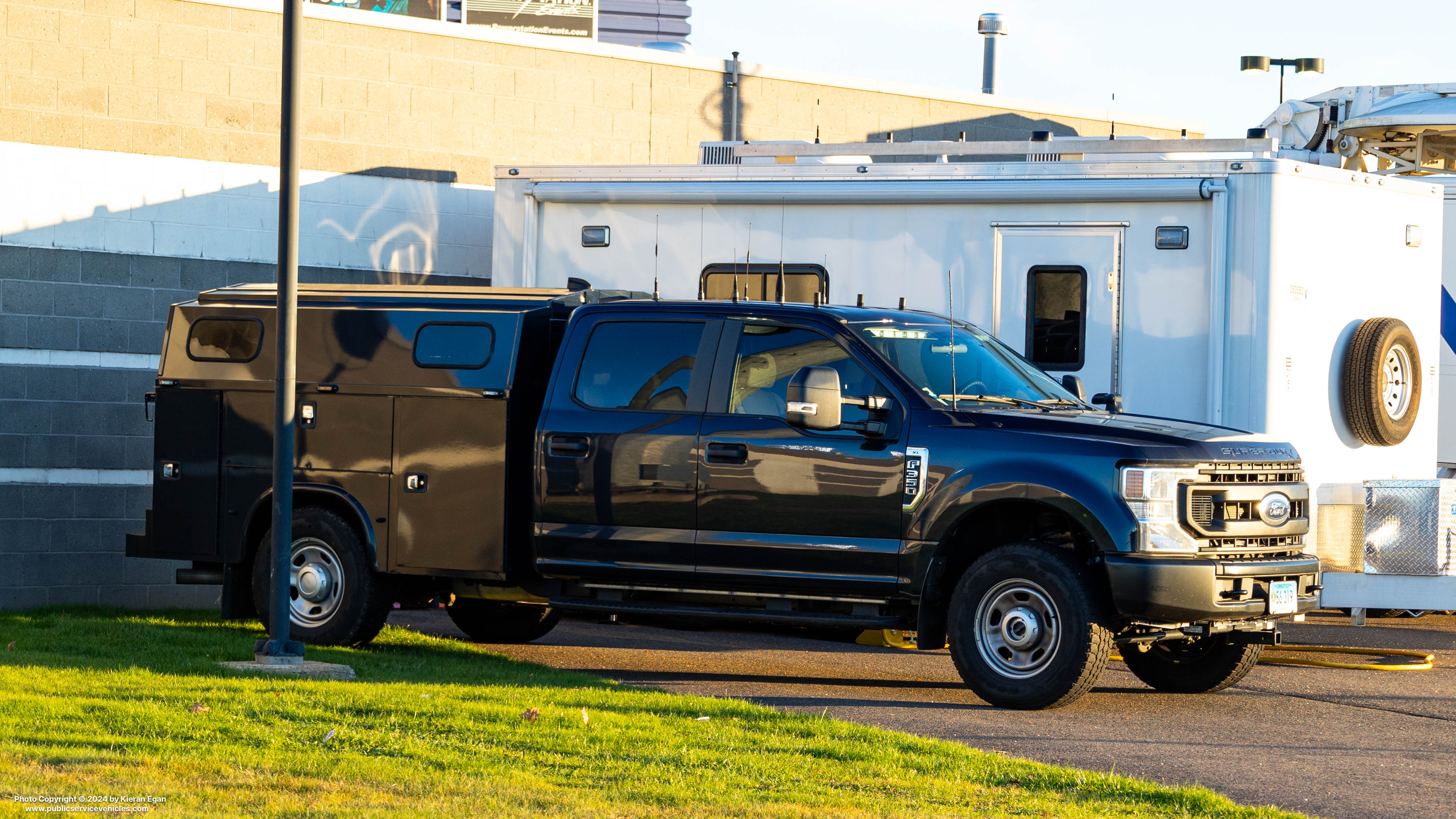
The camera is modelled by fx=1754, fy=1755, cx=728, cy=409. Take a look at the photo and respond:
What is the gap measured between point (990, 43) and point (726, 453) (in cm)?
1352

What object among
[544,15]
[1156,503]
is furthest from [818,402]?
[544,15]

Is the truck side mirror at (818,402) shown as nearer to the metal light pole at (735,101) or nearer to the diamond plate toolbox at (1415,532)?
the diamond plate toolbox at (1415,532)

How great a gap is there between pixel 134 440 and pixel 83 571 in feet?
3.48

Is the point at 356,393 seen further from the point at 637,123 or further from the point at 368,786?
the point at 637,123

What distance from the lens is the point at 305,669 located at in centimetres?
913

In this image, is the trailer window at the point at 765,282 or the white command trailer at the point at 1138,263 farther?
the trailer window at the point at 765,282

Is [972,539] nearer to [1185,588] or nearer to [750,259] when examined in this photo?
[1185,588]

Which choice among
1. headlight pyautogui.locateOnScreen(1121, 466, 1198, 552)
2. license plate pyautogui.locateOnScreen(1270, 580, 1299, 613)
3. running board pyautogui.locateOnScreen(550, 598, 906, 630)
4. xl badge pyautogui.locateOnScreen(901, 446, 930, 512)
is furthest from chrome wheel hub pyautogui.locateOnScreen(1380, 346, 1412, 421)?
running board pyautogui.locateOnScreen(550, 598, 906, 630)

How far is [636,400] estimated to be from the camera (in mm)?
9656

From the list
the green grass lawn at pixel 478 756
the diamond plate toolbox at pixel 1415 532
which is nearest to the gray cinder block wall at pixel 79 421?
the green grass lawn at pixel 478 756

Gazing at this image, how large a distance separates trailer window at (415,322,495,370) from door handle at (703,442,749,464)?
4.87 feet

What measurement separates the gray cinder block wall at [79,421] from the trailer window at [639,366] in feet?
17.3

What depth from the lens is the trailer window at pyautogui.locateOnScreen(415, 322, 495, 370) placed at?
10.0 metres

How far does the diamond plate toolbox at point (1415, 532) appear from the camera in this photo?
10.6m
